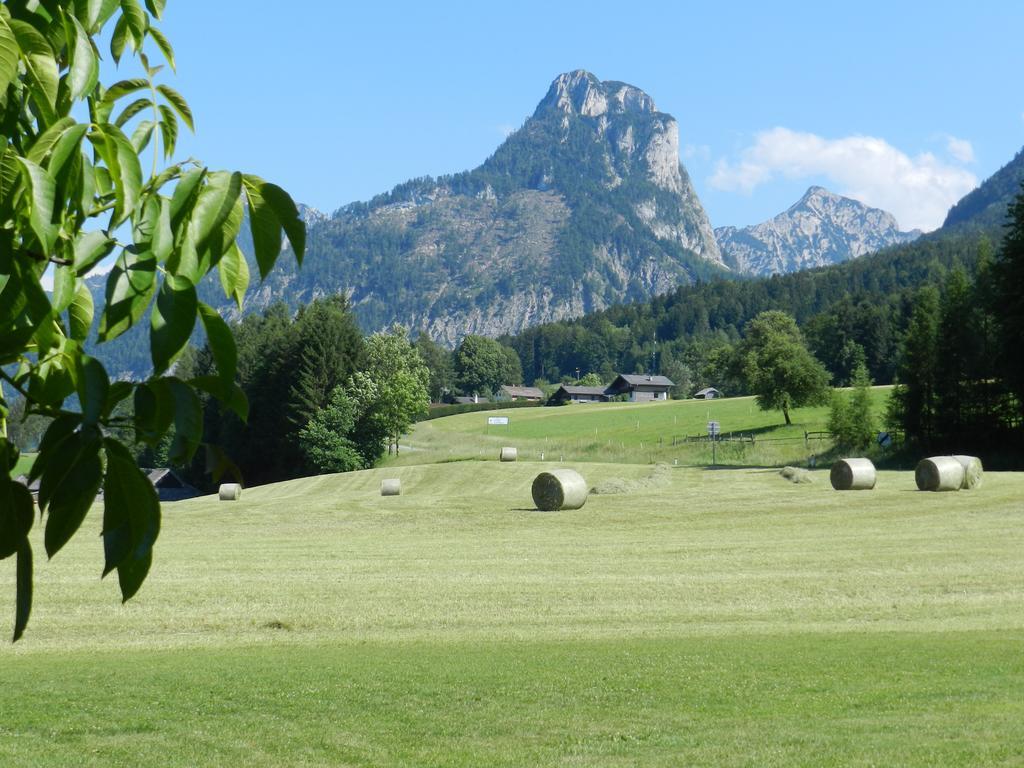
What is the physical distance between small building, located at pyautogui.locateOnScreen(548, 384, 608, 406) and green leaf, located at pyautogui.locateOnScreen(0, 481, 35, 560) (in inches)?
6797

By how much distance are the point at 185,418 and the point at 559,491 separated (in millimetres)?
37267

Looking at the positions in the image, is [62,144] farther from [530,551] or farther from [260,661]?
[530,551]

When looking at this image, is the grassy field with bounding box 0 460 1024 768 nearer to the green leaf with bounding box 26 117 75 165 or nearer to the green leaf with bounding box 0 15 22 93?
the green leaf with bounding box 26 117 75 165

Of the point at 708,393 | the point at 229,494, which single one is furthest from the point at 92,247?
the point at 708,393

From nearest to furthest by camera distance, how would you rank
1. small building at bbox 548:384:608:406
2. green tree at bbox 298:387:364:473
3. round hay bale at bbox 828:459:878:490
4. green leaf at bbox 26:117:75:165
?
green leaf at bbox 26:117:75:165
round hay bale at bbox 828:459:878:490
green tree at bbox 298:387:364:473
small building at bbox 548:384:608:406

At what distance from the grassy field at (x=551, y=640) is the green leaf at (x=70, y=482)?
5.82 metres

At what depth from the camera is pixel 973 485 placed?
40656 millimetres

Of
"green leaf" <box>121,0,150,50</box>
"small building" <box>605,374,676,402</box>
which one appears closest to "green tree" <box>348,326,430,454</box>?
"green leaf" <box>121,0,150,50</box>

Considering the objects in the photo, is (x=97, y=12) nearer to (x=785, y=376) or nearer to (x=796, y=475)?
(x=796, y=475)

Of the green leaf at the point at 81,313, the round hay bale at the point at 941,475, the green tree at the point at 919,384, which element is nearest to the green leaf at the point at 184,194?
the green leaf at the point at 81,313

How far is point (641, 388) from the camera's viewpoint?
178750 mm

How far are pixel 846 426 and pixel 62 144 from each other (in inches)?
2693

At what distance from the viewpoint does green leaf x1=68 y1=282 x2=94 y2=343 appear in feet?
8.65

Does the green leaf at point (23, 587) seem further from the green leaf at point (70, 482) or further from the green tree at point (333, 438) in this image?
the green tree at point (333, 438)
